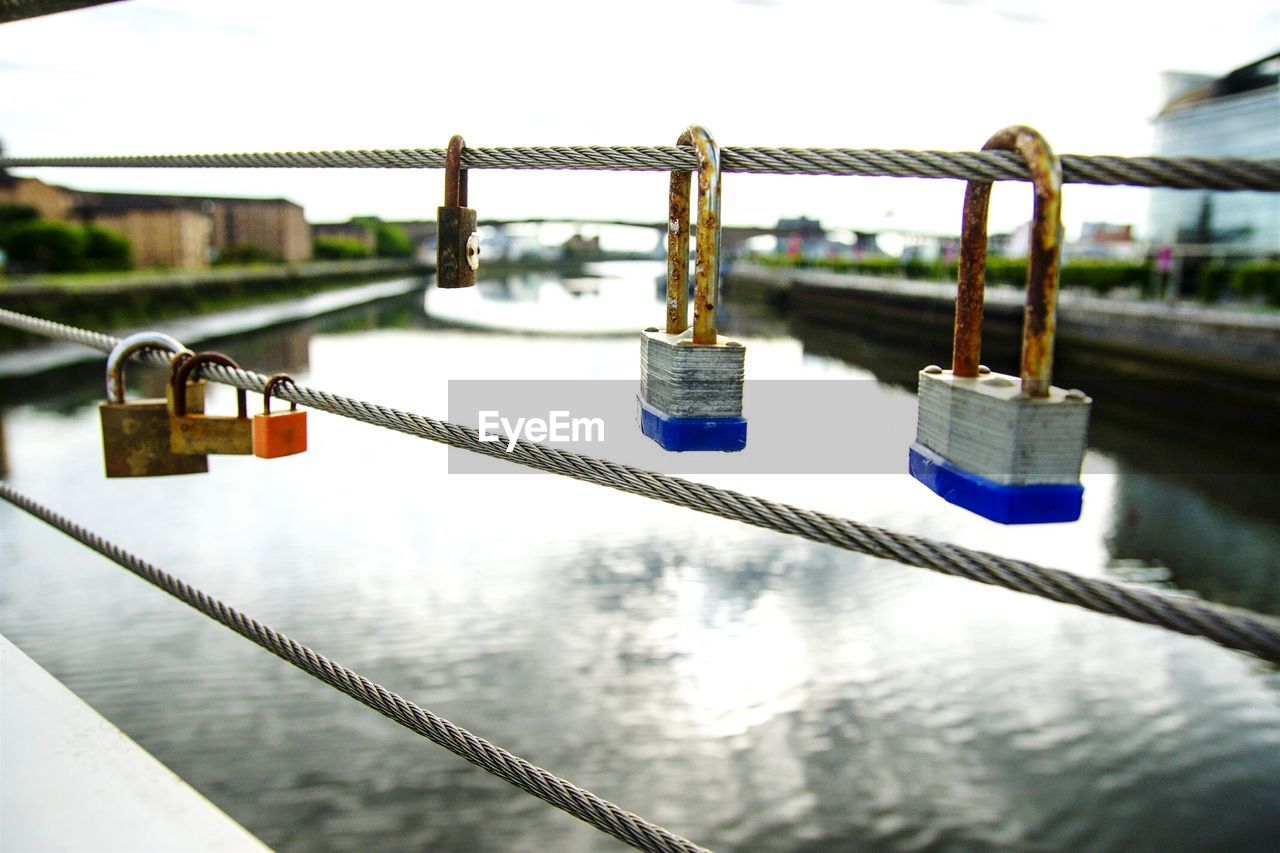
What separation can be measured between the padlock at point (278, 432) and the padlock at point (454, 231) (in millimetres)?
490

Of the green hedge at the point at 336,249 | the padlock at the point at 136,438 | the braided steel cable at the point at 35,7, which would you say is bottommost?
the padlock at the point at 136,438

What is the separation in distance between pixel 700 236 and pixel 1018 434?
17.5 inches

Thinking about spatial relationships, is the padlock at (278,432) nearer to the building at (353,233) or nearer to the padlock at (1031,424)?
the padlock at (1031,424)

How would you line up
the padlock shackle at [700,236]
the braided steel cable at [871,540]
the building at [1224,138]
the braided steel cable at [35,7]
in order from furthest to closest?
the building at [1224,138] → the braided steel cable at [35,7] → the padlock shackle at [700,236] → the braided steel cable at [871,540]

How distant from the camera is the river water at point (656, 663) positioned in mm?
7879

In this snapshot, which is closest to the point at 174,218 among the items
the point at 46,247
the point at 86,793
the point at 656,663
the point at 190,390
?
the point at 46,247

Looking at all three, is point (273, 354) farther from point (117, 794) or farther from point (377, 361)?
point (117, 794)

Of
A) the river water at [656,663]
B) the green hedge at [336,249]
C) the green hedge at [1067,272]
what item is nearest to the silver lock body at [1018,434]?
the river water at [656,663]

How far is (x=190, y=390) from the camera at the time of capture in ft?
6.06

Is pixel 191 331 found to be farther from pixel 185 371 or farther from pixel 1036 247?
pixel 1036 247

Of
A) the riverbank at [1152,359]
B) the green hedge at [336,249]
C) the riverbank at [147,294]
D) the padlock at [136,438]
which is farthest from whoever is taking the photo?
the green hedge at [336,249]

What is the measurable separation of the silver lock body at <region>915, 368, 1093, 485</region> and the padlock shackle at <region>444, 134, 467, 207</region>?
28.1 inches

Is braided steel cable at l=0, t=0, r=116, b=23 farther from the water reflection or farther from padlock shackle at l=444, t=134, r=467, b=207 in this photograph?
the water reflection

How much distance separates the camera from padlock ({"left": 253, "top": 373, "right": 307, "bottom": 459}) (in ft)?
5.40
